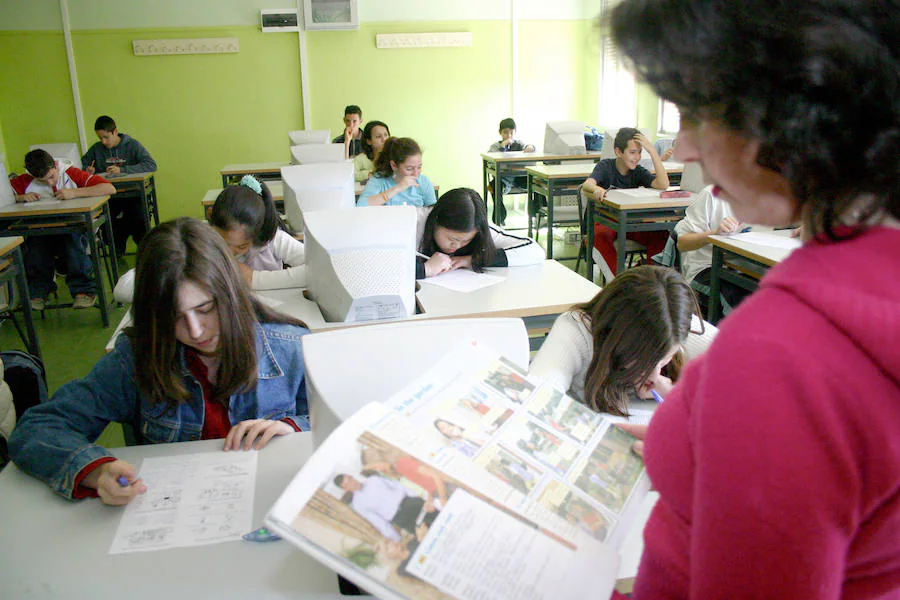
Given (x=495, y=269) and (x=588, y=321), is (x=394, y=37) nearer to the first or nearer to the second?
(x=495, y=269)

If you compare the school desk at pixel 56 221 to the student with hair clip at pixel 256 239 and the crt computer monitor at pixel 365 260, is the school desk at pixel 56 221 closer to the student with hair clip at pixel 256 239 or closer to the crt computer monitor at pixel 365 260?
the student with hair clip at pixel 256 239

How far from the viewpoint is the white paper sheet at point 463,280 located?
2311mm

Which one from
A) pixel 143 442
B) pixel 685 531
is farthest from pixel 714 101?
pixel 143 442

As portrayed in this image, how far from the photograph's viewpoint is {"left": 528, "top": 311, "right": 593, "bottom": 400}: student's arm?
55.5 inches

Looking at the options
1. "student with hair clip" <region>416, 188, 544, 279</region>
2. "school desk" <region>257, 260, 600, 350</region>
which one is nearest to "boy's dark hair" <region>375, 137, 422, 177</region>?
"student with hair clip" <region>416, 188, 544, 279</region>

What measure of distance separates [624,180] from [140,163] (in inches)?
168

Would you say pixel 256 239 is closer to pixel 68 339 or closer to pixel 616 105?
pixel 68 339

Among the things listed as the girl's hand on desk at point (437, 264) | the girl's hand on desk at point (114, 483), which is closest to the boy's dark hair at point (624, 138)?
the girl's hand on desk at point (437, 264)

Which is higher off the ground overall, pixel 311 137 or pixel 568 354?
pixel 311 137

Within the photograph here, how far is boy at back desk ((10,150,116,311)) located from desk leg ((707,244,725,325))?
378 cm

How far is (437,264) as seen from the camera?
2.48 metres

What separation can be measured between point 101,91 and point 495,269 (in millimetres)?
6436

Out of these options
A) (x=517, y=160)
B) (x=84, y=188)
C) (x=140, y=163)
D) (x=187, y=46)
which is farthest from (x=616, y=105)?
(x=84, y=188)

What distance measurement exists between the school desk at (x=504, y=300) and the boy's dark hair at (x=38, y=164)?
285 centimetres
